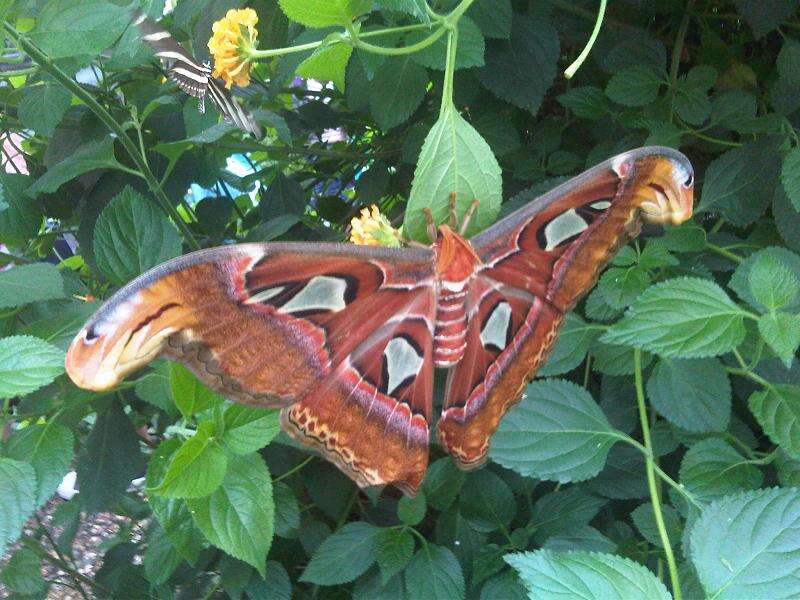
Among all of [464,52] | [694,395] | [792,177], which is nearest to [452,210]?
[464,52]

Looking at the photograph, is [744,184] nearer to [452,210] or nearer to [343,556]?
[452,210]

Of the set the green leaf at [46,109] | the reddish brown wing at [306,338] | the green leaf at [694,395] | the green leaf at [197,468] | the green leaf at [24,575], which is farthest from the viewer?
the green leaf at [24,575]

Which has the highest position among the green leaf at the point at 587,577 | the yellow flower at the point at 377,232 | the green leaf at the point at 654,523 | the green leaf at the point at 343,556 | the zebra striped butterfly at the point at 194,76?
the zebra striped butterfly at the point at 194,76

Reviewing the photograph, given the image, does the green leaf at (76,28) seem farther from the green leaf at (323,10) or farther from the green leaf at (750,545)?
the green leaf at (750,545)

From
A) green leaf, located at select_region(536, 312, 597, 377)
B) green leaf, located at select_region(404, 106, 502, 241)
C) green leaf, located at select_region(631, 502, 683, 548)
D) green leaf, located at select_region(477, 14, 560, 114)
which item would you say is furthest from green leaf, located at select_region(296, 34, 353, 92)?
green leaf, located at select_region(631, 502, 683, 548)

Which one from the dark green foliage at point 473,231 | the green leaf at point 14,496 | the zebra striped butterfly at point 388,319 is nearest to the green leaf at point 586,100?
the dark green foliage at point 473,231
